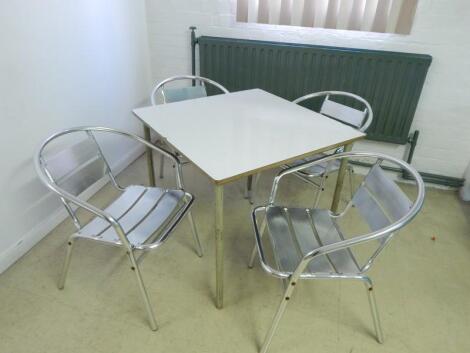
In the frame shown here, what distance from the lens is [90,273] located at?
170 centimetres

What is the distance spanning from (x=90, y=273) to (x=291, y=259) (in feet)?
3.38

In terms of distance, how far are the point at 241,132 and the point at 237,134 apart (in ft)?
0.11

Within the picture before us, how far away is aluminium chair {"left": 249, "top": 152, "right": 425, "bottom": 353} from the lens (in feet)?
3.62

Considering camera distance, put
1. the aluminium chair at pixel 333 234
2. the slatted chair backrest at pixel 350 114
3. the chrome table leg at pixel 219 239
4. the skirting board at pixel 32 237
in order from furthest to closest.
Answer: the slatted chair backrest at pixel 350 114
the skirting board at pixel 32 237
the chrome table leg at pixel 219 239
the aluminium chair at pixel 333 234

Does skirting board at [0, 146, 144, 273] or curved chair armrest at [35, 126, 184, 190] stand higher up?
curved chair armrest at [35, 126, 184, 190]

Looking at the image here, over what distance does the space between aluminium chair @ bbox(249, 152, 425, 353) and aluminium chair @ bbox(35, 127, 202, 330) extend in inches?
15.5

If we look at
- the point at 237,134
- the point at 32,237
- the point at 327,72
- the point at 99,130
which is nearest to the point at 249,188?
the point at 237,134

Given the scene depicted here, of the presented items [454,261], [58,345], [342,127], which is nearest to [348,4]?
[342,127]

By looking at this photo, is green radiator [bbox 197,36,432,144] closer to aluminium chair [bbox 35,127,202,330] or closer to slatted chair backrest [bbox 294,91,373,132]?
slatted chair backrest [bbox 294,91,373,132]

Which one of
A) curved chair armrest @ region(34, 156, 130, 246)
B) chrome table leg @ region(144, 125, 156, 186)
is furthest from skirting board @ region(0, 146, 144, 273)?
curved chair armrest @ region(34, 156, 130, 246)

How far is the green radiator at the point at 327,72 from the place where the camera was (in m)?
2.20

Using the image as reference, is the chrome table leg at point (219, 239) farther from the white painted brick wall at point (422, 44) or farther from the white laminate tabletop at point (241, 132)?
the white painted brick wall at point (422, 44)

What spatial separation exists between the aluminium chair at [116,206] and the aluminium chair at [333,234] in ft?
1.30

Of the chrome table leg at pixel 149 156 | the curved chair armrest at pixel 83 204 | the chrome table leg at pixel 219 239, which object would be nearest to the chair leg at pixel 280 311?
the chrome table leg at pixel 219 239
